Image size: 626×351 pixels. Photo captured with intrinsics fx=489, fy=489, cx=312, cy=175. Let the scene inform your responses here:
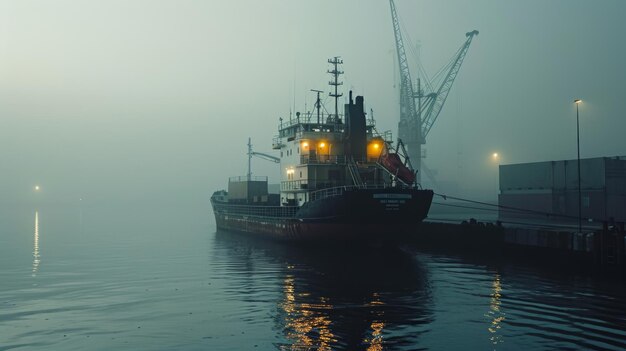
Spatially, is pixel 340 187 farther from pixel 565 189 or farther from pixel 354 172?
pixel 565 189

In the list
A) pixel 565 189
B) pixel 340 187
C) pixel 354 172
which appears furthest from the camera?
pixel 565 189

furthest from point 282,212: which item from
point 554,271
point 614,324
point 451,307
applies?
point 614,324

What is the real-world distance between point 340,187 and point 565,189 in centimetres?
3050

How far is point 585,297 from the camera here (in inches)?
841

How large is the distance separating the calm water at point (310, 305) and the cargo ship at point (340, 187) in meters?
2.64

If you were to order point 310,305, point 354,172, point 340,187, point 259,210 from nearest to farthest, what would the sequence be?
1. point 310,305
2. point 340,187
3. point 354,172
4. point 259,210

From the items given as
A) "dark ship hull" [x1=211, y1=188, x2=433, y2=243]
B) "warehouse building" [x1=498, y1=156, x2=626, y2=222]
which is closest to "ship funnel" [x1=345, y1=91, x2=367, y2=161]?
"dark ship hull" [x1=211, y1=188, x2=433, y2=243]

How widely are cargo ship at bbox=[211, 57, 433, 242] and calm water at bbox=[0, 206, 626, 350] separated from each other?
2636 millimetres

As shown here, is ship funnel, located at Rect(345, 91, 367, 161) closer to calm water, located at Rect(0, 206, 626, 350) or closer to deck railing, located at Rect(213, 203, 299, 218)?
deck railing, located at Rect(213, 203, 299, 218)

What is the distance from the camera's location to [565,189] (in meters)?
52.2

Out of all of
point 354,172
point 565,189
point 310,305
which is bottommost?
point 310,305

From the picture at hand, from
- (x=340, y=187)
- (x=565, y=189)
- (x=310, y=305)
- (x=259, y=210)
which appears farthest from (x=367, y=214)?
(x=565, y=189)

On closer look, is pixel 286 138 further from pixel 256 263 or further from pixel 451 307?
pixel 451 307

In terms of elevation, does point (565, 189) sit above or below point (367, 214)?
above
